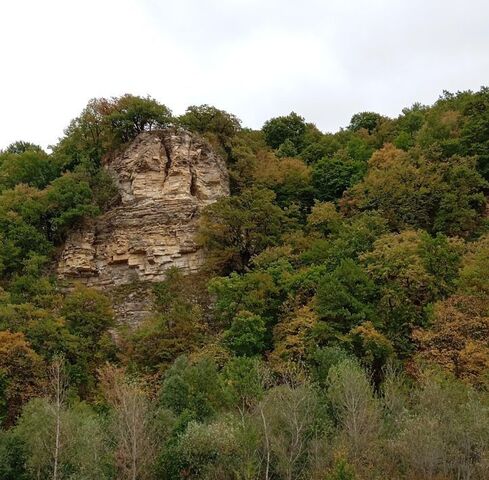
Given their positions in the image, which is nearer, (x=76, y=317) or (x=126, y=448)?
(x=126, y=448)

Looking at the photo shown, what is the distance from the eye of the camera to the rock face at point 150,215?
4562 centimetres

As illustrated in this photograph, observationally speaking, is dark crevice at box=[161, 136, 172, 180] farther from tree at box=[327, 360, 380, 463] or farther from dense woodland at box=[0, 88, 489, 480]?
tree at box=[327, 360, 380, 463]

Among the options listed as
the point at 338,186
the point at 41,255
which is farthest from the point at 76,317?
the point at 338,186

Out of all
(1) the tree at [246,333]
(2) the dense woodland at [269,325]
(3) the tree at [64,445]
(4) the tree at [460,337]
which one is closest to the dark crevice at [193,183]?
(2) the dense woodland at [269,325]

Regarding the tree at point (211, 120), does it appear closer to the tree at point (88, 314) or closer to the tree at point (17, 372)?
the tree at point (88, 314)

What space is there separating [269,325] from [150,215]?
1589 cm

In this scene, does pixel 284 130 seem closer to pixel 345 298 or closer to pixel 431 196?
pixel 431 196

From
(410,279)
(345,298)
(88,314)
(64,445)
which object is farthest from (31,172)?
(410,279)

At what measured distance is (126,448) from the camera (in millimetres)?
24016

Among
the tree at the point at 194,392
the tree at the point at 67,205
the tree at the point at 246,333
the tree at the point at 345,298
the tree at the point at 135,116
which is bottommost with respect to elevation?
the tree at the point at 194,392

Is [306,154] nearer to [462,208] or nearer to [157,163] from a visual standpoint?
[157,163]

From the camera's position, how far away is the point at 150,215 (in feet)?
155

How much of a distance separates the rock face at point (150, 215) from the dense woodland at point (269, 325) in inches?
58.1

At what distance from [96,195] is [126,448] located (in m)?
28.1
